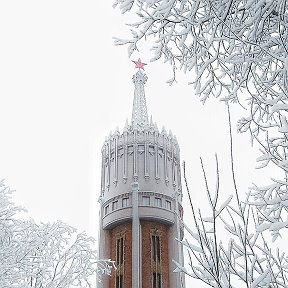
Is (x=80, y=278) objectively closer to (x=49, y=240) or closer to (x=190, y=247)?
(x=49, y=240)

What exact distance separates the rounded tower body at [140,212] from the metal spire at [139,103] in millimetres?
1624

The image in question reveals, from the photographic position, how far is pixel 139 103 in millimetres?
46906

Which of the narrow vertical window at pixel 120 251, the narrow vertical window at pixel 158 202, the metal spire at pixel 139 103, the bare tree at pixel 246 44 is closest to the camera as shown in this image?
the bare tree at pixel 246 44

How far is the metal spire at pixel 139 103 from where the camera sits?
1736 inches

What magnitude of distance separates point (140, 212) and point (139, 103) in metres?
11.2

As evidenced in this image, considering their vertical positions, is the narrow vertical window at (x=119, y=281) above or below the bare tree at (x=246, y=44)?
above

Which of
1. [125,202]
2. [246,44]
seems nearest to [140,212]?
[125,202]

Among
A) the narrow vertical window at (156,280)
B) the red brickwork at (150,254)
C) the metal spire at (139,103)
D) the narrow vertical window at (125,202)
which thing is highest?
the metal spire at (139,103)

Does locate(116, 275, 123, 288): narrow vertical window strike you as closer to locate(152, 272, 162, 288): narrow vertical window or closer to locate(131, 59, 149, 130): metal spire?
locate(152, 272, 162, 288): narrow vertical window

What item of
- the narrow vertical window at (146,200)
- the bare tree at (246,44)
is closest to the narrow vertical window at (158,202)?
the narrow vertical window at (146,200)

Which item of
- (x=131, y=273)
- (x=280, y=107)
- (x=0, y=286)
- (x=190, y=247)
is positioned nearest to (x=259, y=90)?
(x=280, y=107)

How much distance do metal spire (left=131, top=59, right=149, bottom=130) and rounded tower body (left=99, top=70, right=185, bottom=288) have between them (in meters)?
1.62

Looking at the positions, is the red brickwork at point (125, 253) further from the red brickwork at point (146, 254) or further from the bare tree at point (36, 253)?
the bare tree at point (36, 253)

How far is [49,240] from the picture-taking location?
13.4 m
